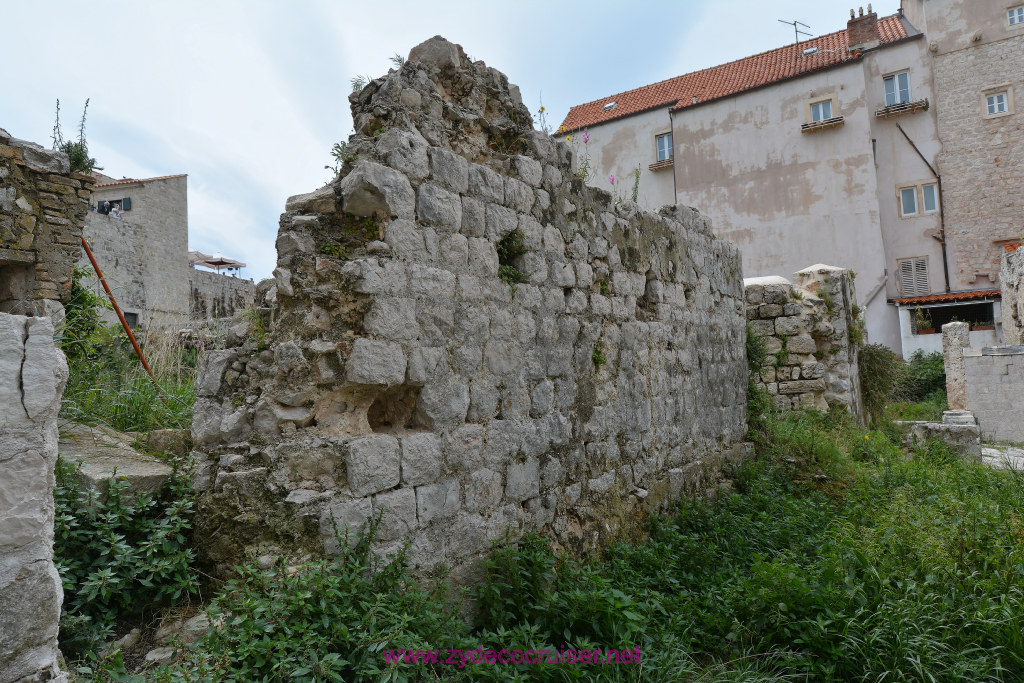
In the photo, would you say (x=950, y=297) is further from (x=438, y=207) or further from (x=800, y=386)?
(x=438, y=207)

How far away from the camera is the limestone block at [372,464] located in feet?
9.57

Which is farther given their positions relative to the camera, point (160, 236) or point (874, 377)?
point (160, 236)

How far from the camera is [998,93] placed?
2119 centimetres

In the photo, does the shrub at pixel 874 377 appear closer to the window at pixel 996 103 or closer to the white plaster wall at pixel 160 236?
the white plaster wall at pixel 160 236

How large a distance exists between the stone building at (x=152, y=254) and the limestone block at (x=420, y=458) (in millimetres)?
13591

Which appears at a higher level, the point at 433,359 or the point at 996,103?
the point at 996,103

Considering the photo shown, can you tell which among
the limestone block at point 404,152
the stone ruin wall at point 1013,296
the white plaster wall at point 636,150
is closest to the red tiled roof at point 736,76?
the white plaster wall at point 636,150

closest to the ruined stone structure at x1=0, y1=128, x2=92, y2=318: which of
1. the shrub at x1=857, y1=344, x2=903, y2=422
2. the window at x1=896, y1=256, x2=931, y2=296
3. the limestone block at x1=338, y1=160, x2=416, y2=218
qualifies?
the limestone block at x1=338, y1=160, x2=416, y2=218

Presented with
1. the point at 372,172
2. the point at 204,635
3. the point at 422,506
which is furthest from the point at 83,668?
the point at 372,172

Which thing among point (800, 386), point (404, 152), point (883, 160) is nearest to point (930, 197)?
point (883, 160)

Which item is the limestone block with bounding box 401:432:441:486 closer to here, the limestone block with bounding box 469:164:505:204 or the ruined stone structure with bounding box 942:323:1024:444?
the limestone block with bounding box 469:164:505:204

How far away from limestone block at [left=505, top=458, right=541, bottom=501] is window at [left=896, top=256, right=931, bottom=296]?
72.5ft

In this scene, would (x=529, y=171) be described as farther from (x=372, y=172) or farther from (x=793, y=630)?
(x=793, y=630)

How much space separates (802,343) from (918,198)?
55.3 feet
